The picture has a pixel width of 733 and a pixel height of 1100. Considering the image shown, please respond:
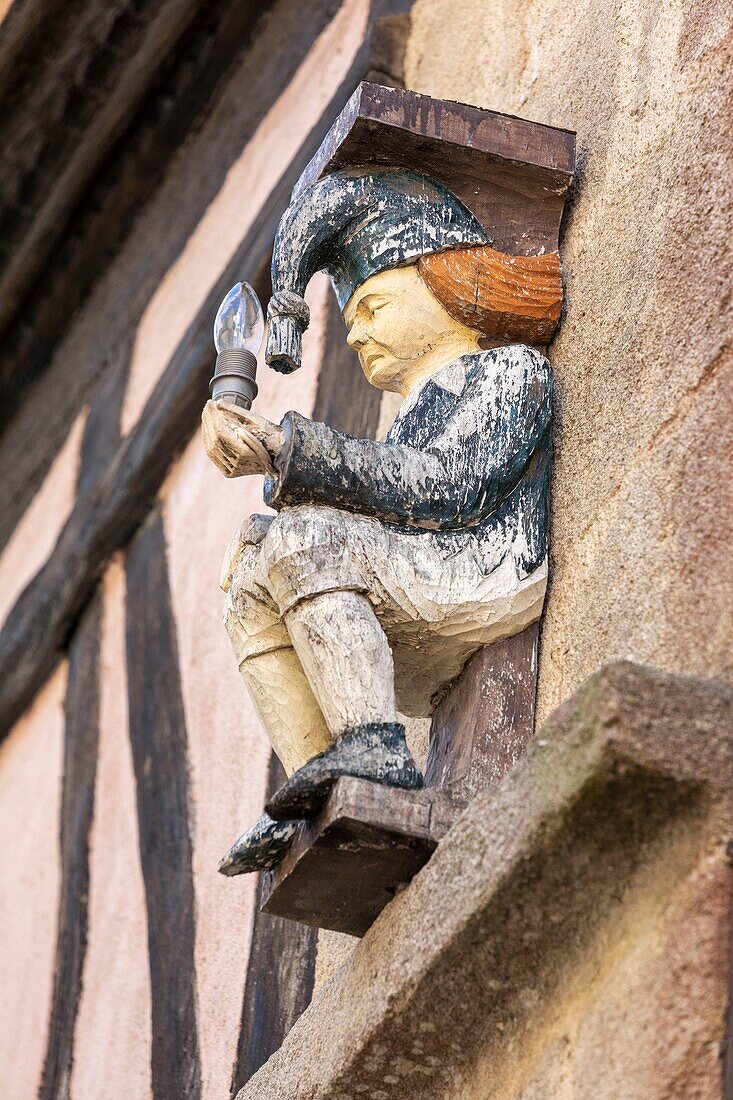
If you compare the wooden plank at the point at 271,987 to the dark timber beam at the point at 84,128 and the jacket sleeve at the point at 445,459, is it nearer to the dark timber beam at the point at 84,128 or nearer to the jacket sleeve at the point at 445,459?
the jacket sleeve at the point at 445,459

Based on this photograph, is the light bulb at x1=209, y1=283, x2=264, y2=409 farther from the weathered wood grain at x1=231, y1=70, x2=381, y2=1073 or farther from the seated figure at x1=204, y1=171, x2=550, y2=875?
the weathered wood grain at x1=231, y1=70, x2=381, y2=1073

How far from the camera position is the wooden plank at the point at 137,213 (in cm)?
315

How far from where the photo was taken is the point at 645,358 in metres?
1.55

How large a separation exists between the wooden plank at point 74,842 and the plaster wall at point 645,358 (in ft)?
4.10

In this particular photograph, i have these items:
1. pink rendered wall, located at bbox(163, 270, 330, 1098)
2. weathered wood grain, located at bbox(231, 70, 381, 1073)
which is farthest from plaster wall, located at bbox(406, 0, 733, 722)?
pink rendered wall, located at bbox(163, 270, 330, 1098)

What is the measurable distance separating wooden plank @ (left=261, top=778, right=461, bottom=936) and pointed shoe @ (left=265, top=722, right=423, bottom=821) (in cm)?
2

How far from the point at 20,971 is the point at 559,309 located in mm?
1556

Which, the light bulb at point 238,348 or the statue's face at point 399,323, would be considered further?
the statue's face at point 399,323

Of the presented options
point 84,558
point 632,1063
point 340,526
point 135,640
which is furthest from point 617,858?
point 84,558

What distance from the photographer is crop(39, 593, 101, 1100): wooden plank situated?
2502 mm

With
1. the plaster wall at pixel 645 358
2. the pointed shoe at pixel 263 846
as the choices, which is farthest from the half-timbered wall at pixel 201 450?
the pointed shoe at pixel 263 846

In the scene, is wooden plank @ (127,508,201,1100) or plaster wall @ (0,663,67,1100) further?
plaster wall @ (0,663,67,1100)

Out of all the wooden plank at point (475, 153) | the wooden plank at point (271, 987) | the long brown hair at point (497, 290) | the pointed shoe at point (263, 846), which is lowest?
the wooden plank at point (271, 987)

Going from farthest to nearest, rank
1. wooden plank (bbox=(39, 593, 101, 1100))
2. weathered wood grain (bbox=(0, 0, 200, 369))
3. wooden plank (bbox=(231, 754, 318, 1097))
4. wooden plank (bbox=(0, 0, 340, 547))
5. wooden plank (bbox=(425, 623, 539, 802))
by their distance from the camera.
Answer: weathered wood grain (bbox=(0, 0, 200, 369)) → wooden plank (bbox=(0, 0, 340, 547)) → wooden plank (bbox=(39, 593, 101, 1100)) → wooden plank (bbox=(231, 754, 318, 1097)) → wooden plank (bbox=(425, 623, 539, 802))
